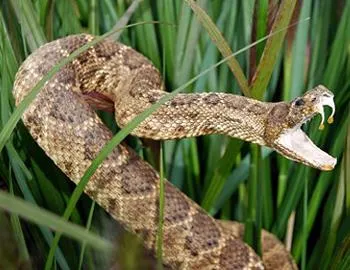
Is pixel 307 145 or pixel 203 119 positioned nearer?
pixel 307 145

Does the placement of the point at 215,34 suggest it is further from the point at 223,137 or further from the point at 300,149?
the point at 223,137

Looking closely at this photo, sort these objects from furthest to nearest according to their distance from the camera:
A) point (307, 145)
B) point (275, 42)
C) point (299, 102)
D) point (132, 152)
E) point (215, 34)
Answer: point (132, 152)
point (307, 145)
point (299, 102)
point (275, 42)
point (215, 34)

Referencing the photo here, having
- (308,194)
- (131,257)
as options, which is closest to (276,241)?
(308,194)

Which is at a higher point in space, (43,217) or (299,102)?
(43,217)

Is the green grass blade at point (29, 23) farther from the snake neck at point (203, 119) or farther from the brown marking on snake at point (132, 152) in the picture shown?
the snake neck at point (203, 119)

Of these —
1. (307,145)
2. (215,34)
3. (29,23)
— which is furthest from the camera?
(29,23)

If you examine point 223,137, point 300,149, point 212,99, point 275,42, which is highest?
point 275,42

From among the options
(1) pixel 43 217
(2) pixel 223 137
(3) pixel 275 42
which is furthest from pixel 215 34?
(1) pixel 43 217

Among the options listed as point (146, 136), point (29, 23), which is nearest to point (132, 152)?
point (146, 136)

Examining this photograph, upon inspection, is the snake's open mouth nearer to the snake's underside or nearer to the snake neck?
the snake's underside
